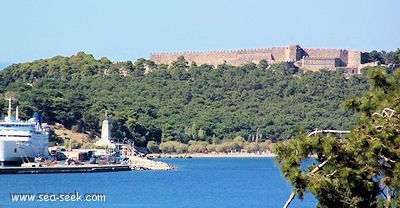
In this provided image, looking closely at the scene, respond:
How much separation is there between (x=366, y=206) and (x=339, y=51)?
120474mm

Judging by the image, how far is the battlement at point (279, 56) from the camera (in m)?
134

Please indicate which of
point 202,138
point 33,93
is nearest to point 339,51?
point 202,138

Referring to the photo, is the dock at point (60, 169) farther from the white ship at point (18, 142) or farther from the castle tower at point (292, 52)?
the castle tower at point (292, 52)

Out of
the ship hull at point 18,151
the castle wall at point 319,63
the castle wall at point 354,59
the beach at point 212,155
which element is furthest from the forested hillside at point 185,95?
Result: the ship hull at point 18,151

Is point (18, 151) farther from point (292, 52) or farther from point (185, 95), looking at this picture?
point (292, 52)

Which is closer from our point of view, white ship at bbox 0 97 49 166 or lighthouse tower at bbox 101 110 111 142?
white ship at bbox 0 97 49 166

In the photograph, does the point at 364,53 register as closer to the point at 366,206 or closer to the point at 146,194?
the point at 146,194

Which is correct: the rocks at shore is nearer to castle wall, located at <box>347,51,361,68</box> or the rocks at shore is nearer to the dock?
the dock

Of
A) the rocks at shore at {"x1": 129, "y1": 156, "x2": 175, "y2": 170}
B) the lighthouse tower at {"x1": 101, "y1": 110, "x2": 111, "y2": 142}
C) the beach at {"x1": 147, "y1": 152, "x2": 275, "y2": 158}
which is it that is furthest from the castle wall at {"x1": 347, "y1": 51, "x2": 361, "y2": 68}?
the rocks at shore at {"x1": 129, "y1": 156, "x2": 175, "y2": 170}

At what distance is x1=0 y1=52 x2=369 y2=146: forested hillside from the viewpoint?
353ft

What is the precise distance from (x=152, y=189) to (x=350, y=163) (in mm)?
44108

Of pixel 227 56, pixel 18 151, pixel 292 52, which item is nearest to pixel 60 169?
pixel 18 151

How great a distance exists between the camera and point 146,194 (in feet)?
180

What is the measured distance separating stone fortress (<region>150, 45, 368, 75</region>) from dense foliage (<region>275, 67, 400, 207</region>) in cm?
11687
